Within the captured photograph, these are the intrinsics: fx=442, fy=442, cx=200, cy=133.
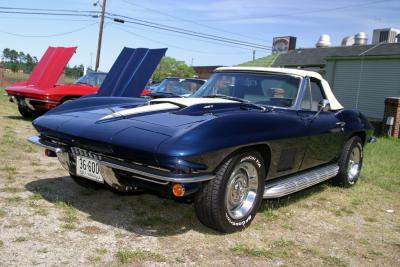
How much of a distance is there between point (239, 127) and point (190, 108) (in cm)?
57

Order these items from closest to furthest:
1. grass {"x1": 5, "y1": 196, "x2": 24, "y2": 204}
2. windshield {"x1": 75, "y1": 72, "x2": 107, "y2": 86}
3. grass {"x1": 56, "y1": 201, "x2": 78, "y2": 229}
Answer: grass {"x1": 56, "y1": 201, "x2": 78, "y2": 229}
grass {"x1": 5, "y1": 196, "x2": 24, "y2": 204}
windshield {"x1": 75, "y1": 72, "x2": 107, "y2": 86}

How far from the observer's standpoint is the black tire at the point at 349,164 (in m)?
5.68

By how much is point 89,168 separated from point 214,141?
109 centimetres

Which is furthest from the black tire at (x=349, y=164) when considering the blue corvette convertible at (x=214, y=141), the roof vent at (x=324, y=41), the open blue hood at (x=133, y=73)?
the roof vent at (x=324, y=41)

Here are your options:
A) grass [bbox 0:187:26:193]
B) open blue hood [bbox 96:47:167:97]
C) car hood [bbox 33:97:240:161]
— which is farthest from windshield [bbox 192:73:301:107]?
open blue hood [bbox 96:47:167:97]

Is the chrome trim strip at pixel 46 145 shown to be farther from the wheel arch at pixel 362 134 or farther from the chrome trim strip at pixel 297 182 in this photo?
the wheel arch at pixel 362 134

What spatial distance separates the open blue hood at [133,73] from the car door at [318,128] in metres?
4.13

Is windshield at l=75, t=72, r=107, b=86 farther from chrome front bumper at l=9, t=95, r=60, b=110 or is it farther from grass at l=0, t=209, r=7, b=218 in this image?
grass at l=0, t=209, r=7, b=218

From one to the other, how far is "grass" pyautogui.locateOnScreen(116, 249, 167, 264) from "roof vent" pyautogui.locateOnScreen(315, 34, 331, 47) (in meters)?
28.2

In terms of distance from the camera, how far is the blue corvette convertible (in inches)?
127

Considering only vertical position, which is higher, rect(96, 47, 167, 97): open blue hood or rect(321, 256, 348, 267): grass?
rect(96, 47, 167, 97): open blue hood

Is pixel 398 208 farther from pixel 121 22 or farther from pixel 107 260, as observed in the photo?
pixel 121 22

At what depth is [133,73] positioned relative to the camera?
873 centimetres

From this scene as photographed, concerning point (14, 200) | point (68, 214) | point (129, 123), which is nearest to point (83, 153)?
point (129, 123)
